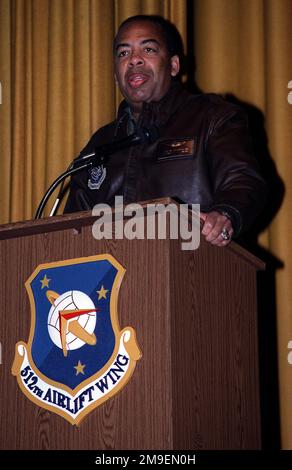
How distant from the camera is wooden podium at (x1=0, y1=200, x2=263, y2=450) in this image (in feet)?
4.63

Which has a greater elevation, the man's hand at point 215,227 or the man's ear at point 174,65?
the man's ear at point 174,65

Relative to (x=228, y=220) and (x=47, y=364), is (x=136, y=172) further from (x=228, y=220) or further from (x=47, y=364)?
(x=47, y=364)

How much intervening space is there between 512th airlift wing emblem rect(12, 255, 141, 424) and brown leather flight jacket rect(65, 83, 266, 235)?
444 mm

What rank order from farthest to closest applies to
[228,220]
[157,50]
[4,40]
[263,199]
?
[4,40] → [157,50] → [263,199] → [228,220]

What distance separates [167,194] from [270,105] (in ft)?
2.80

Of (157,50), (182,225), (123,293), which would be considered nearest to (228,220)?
(182,225)

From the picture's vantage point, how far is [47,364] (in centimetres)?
151

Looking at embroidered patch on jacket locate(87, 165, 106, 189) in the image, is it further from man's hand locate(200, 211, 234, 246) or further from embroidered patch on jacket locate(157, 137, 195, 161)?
man's hand locate(200, 211, 234, 246)

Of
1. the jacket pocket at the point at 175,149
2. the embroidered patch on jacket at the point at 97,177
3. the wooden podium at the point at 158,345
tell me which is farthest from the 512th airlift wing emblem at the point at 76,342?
the embroidered patch on jacket at the point at 97,177

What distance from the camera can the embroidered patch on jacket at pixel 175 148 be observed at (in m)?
2.08

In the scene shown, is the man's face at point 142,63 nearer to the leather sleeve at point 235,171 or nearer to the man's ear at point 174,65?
the man's ear at point 174,65

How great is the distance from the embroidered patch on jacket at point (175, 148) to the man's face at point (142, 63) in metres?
0.23

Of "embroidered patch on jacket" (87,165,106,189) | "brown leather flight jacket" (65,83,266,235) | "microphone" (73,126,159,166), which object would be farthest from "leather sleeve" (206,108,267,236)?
"embroidered patch on jacket" (87,165,106,189)
